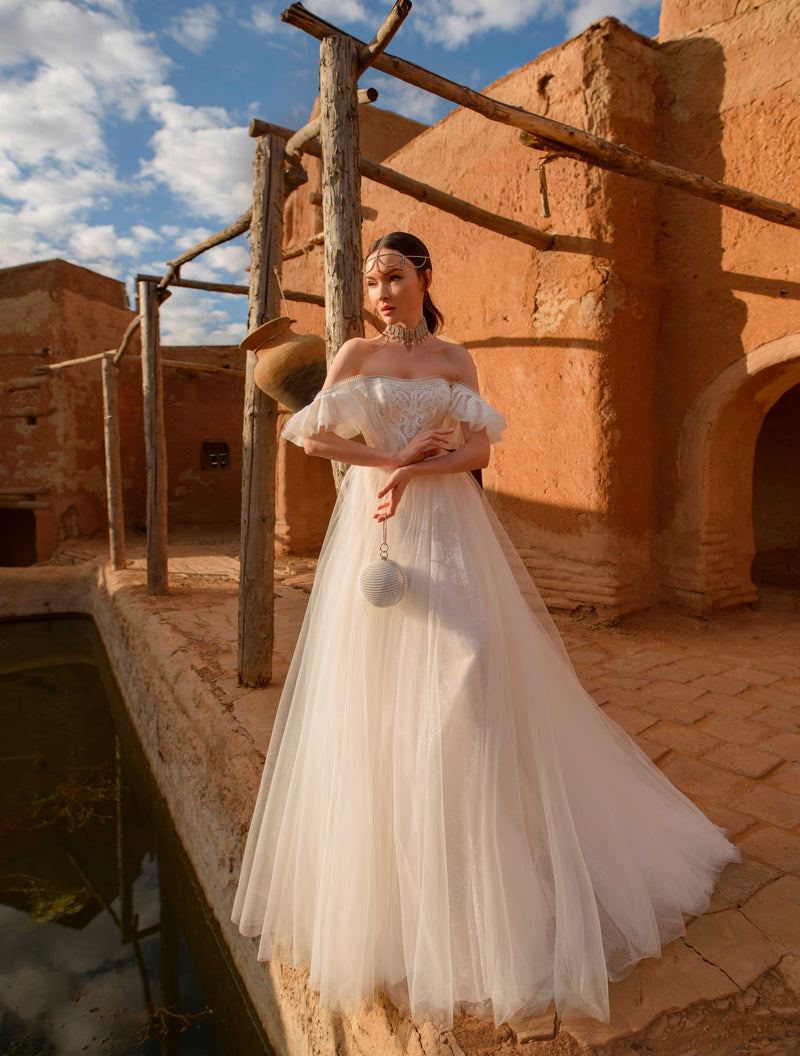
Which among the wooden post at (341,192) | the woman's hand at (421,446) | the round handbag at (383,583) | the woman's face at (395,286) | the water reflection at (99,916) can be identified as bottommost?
the water reflection at (99,916)

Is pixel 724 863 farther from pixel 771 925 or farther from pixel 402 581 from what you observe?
pixel 402 581

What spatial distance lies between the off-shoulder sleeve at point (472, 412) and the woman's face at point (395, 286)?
0.91 feet

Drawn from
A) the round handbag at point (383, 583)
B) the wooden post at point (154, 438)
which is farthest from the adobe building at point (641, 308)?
the round handbag at point (383, 583)

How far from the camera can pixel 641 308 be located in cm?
527

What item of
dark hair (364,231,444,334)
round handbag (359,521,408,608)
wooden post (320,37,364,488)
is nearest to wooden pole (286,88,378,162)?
wooden post (320,37,364,488)

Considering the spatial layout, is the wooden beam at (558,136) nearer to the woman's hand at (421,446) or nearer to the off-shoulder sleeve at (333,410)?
the off-shoulder sleeve at (333,410)

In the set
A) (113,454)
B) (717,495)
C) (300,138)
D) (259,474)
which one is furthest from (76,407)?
(717,495)

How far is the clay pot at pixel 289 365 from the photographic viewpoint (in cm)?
330

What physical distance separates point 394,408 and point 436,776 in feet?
3.35

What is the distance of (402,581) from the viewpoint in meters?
1.78

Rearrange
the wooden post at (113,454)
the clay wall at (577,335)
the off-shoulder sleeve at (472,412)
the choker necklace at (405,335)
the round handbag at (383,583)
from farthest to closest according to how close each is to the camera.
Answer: the wooden post at (113,454) < the clay wall at (577,335) < the choker necklace at (405,335) < the off-shoulder sleeve at (472,412) < the round handbag at (383,583)

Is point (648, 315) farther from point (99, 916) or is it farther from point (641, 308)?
point (99, 916)

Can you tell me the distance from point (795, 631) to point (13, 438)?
1271 centimetres

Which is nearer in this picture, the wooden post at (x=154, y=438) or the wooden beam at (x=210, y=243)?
the wooden beam at (x=210, y=243)
